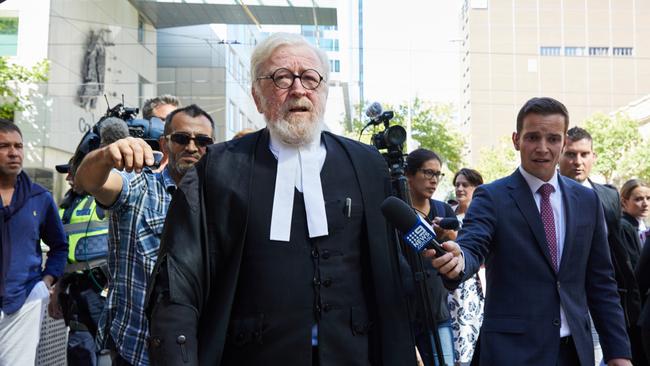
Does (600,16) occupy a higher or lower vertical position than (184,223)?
higher

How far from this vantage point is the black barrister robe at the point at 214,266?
8.09 ft

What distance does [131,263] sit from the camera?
341 centimetres

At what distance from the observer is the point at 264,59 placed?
2957mm

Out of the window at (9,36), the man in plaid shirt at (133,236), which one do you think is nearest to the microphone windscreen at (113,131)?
the man in plaid shirt at (133,236)

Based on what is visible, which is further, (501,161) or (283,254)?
(501,161)

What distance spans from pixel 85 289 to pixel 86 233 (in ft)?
→ 1.22

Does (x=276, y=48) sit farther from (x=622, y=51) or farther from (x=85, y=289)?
(x=622, y=51)

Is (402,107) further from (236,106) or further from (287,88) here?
(287,88)

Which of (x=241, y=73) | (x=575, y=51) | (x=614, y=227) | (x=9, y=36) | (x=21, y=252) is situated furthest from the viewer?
(x=575, y=51)

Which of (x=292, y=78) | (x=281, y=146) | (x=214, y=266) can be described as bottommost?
(x=214, y=266)

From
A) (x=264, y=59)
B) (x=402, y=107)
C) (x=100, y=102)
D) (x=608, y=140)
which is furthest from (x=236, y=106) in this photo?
(x=608, y=140)

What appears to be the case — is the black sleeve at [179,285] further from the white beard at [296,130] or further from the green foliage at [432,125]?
the green foliage at [432,125]

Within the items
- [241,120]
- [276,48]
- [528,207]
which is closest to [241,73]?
[241,120]

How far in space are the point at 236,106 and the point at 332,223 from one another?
84.2ft
